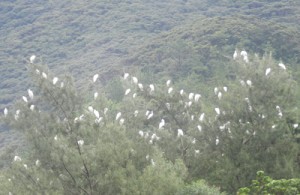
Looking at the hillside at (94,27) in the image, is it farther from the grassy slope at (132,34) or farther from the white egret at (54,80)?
the white egret at (54,80)

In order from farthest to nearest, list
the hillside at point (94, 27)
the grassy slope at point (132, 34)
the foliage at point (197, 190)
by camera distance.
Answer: the hillside at point (94, 27) < the grassy slope at point (132, 34) < the foliage at point (197, 190)

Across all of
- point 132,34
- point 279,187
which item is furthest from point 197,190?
point 132,34

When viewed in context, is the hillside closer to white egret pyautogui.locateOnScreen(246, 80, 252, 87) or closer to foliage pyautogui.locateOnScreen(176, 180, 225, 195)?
white egret pyautogui.locateOnScreen(246, 80, 252, 87)

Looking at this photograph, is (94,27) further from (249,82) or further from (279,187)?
(279,187)

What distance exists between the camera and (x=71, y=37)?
95.9 m

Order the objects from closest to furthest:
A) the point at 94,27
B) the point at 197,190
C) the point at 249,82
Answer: the point at 197,190
the point at 249,82
the point at 94,27

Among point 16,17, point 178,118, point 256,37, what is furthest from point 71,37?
point 178,118

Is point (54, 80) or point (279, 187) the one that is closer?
point (279, 187)

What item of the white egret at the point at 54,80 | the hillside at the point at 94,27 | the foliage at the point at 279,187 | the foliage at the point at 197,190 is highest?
the white egret at the point at 54,80

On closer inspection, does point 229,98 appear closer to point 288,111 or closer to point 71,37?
Answer: point 288,111

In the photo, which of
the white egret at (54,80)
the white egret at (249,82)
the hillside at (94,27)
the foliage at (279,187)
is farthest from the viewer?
the hillside at (94,27)

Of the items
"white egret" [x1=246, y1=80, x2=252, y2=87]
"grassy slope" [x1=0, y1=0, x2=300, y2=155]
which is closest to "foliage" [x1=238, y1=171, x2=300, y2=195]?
"white egret" [x1=246, y1=80, x2=252, y2=87]

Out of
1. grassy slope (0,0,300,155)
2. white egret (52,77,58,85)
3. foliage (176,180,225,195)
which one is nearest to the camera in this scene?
foliage (176,180,225,195)

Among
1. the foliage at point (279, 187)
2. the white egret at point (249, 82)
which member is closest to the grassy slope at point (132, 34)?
the white egret at point (249, 82)
